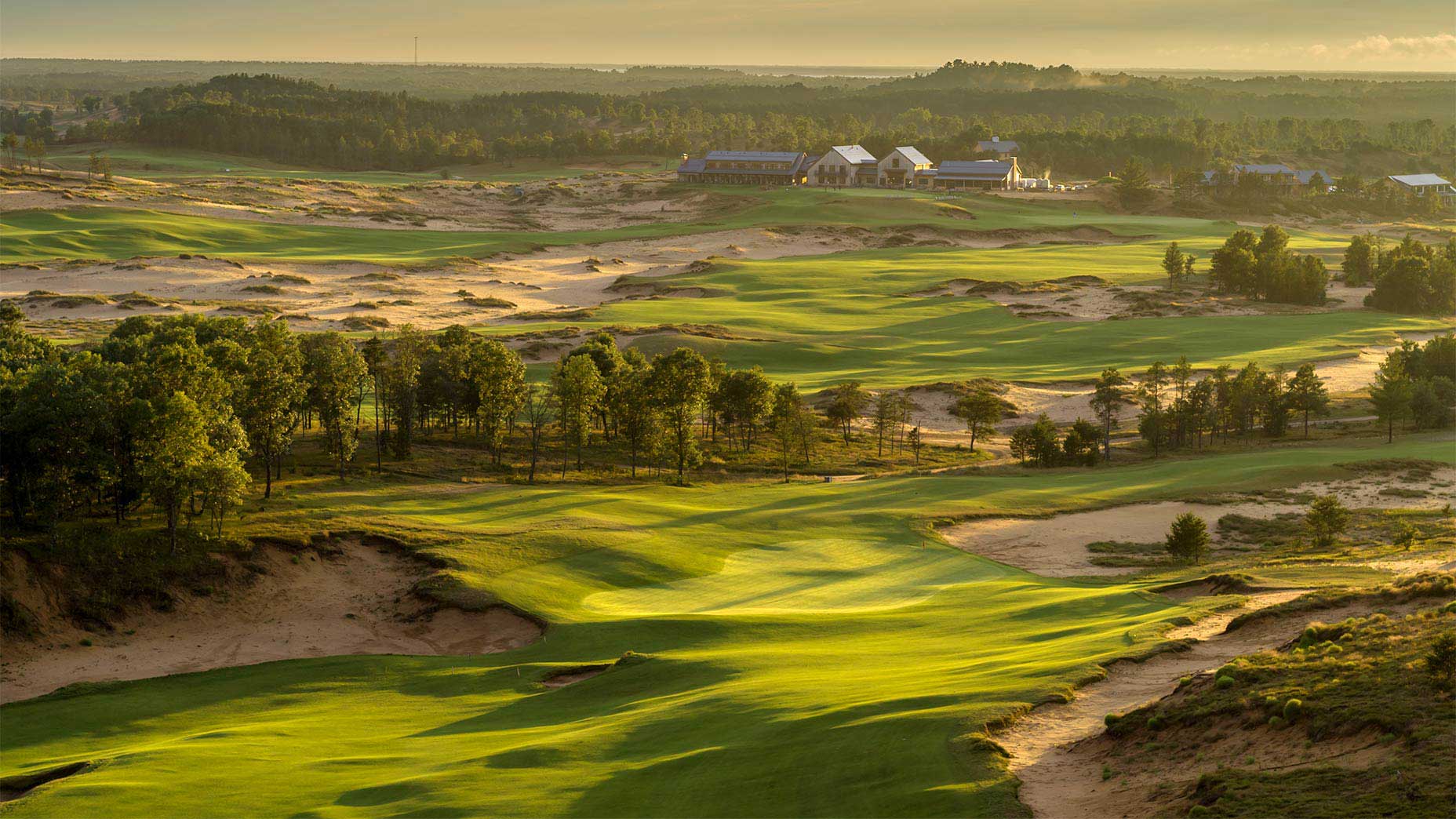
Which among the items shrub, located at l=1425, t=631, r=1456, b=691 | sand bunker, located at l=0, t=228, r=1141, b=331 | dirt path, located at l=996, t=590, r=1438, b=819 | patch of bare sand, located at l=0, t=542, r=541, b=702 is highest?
sand bunker, located at l=0, t=228, r=1141, b=331

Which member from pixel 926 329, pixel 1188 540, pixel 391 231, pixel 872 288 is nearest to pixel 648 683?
pixel 1188 540

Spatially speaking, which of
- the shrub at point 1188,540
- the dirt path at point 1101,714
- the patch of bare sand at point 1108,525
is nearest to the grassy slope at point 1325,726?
the dirt path at point 1101,714

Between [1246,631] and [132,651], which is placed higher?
[1246,631]

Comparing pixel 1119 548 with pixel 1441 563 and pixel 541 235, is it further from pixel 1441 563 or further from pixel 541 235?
pixel 541 235

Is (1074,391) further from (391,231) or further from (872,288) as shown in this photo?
(391,231)

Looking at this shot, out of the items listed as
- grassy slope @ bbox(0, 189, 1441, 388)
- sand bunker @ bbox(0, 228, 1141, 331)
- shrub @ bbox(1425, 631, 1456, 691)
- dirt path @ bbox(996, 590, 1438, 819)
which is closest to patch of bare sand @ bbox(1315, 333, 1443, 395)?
grassy slope @ bbox(0, 189, 1441, 388)

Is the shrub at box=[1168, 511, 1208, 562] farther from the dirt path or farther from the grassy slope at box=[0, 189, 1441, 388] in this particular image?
the grassy slope at box=[0, 189, 1441, 388]

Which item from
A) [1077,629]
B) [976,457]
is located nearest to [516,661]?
[1077,629]
